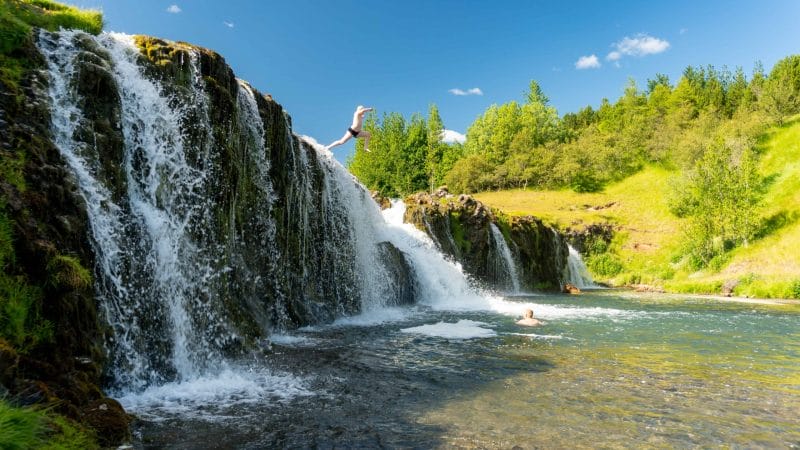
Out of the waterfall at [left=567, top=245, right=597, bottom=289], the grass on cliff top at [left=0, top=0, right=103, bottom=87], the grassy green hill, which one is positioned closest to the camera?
the grass on cliff top at [left=0, top=0, right=103, bottom=87]

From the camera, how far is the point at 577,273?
4888cm

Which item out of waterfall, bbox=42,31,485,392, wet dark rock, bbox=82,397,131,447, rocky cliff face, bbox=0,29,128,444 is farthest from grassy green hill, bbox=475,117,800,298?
rocky cliff face, bbox=0,29,128,444

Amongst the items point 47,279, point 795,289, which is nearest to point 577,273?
point 795,289

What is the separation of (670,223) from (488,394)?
61.0 metres

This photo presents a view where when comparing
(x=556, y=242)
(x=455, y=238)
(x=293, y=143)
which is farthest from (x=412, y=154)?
(x=293, y=143)

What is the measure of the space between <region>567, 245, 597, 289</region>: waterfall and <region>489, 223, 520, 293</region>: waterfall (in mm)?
10466

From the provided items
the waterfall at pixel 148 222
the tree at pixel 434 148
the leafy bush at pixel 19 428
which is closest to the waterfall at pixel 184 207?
the waterfall at pixel 148 222

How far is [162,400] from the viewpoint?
336 inches

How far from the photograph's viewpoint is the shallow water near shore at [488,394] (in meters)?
7.05

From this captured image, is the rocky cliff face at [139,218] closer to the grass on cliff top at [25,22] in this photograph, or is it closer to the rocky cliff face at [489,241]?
the grass on cliff top at [25,22]

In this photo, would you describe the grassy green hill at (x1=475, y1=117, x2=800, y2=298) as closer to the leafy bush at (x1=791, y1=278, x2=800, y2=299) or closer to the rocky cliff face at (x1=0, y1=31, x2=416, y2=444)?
the leafy bush at (x1=791, y1=278, x2=800, y2=299)

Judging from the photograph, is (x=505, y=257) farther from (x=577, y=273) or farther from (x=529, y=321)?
(x=529, y=321)

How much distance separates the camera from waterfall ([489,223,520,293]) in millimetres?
38625

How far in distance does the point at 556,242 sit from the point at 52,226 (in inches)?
1723
